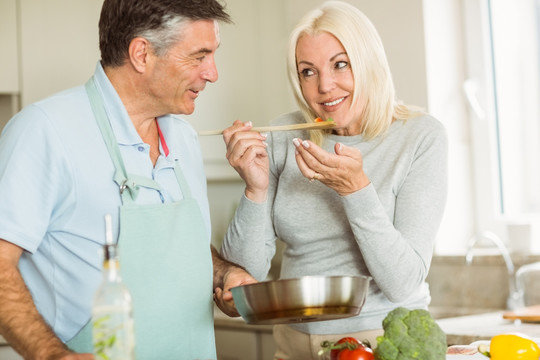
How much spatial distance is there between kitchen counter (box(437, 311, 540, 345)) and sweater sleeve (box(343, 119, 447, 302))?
0.50 metres

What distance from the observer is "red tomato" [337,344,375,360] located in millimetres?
1477

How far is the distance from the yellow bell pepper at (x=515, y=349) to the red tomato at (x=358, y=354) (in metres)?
0.27

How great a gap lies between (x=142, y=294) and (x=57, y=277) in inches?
6.9

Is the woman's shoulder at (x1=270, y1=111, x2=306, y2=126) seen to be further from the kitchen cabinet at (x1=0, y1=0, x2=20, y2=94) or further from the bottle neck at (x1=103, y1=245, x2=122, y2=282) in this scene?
the kitchen cabinet at (x1=0, y1=0, x2=20, y2=94)

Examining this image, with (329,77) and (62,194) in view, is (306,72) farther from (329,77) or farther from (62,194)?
(62,194)

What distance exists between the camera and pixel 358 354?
4.85ft

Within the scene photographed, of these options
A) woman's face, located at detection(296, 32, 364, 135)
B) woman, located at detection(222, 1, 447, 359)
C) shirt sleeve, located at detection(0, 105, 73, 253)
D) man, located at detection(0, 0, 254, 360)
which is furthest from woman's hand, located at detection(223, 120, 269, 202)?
shirt sleeve, located at detection(0, 105, 73, 253)

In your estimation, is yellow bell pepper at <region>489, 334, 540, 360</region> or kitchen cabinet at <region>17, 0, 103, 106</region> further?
kitchen cabinet at <region>17, 0, 103, 106</region>

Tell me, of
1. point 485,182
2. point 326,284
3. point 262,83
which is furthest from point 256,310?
point 262,83

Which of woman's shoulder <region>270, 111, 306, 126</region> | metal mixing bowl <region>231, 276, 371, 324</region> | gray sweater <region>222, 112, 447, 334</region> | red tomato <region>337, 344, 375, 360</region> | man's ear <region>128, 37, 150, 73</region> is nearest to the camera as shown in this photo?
metal mixing bowl <region>231, 276, 371, 324</region>

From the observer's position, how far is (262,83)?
376 centimetres

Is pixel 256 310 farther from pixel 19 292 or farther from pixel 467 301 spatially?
pixel 467 301

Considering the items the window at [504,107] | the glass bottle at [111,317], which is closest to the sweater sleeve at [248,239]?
the glass bottle at [111,317]

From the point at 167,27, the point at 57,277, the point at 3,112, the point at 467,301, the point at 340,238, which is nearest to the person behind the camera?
the point at 57,277
